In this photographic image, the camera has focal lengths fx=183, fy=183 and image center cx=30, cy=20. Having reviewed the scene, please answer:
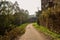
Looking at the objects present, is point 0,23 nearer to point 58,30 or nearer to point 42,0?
point 58,30

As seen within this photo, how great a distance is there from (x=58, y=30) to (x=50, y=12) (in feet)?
19.0

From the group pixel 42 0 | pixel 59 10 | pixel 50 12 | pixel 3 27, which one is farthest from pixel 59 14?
pixel 42 0

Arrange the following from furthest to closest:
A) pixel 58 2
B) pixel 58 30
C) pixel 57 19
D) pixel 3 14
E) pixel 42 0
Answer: pixel 42 0
pixel 3 14
pixel 58 2
pixel 57 19
pixel 58 30

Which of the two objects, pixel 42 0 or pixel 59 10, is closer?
pixel 59 10

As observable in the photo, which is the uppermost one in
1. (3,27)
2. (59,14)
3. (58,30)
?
(59,14)

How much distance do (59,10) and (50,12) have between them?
3973mm

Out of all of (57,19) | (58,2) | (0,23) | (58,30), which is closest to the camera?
(58,30)

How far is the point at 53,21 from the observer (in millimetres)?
26938

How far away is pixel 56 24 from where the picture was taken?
84.0 feet

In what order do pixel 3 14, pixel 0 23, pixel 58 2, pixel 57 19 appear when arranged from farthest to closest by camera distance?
pixel 3 14 < pixel 0 23 < pixel 58 2 < pixel 57 19

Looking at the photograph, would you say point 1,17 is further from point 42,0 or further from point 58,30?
point 42,0

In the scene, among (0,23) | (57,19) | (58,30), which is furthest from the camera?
(0,23)

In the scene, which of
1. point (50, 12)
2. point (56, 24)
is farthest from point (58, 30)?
point (50, 12)

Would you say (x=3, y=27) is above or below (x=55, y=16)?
below
